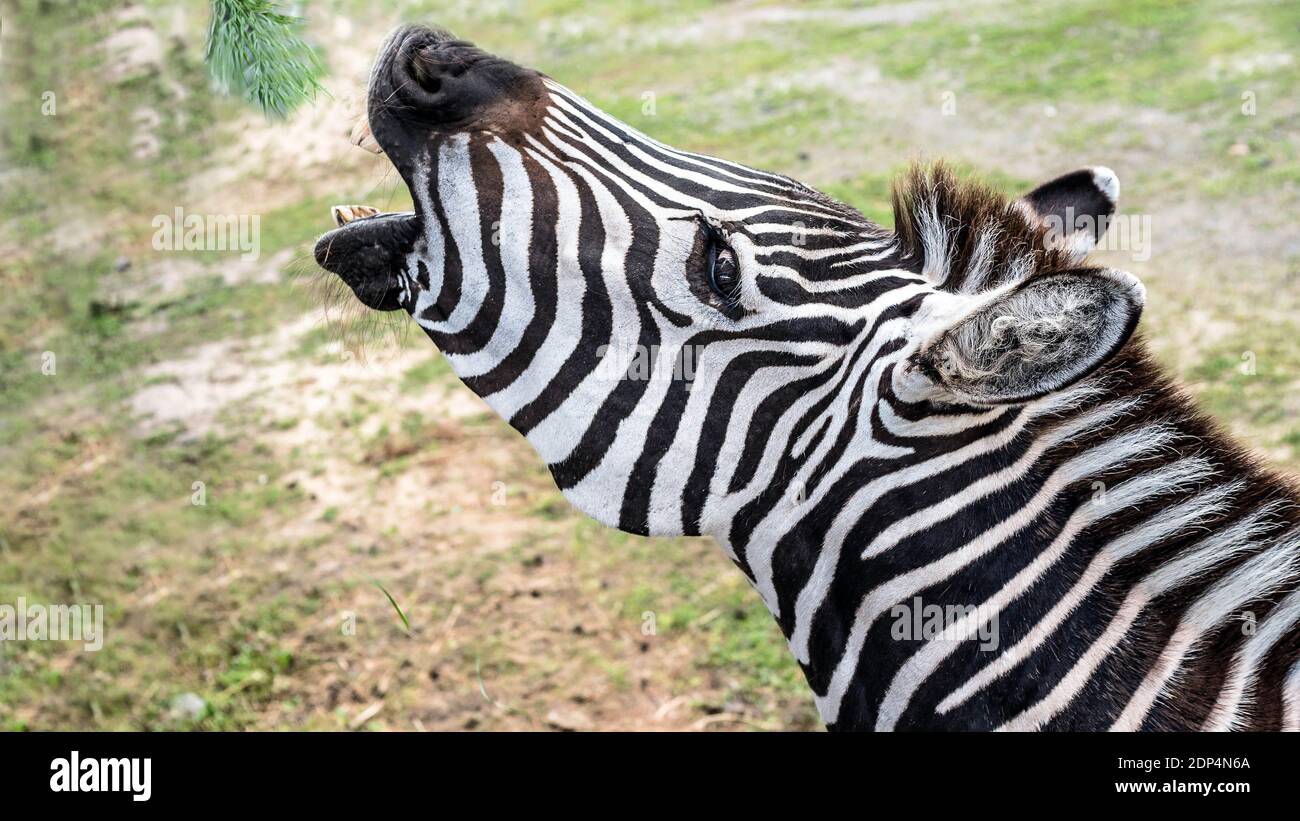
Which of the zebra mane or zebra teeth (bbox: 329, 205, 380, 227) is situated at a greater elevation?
zebra teeth (bbox: 329, 205, 380, 227)

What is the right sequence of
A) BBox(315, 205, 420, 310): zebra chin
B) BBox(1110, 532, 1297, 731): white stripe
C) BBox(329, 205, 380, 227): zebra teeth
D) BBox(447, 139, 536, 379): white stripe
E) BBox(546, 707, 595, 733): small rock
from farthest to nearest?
1. BBox(546, 707, 595, 733): small rock
2. BBox(329, 205, 380, 227): zebra teeth
3. BBox(315, 205, 420, 310): zebra chin
4. BBox(447, 139, 536, 379): white stripe
5. BBox(1110, 532, 1297, 731): white stripe

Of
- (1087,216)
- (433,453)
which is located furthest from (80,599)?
(1087,216)

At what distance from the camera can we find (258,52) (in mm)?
3299

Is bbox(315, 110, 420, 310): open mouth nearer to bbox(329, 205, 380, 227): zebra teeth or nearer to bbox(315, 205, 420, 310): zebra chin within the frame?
bbox(315, 205, 420, 310): zebra chin

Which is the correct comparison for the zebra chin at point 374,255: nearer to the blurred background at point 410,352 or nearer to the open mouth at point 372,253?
the open mouth at point 372,253

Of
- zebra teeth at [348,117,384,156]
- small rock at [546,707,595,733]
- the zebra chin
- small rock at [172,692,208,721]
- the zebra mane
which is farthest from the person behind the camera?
small rock at [172,692,208,721]

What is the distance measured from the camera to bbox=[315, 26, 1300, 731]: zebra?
2350mm

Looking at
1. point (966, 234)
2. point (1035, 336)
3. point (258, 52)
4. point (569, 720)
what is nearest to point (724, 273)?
point (966, 234)

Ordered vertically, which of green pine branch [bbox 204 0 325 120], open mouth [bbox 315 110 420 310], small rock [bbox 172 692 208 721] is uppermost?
green pine branch [bbox 204 0 325 120]

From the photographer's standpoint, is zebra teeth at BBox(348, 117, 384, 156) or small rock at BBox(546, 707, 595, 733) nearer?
zebra teeth at BBox(348, 117, 384, 156)

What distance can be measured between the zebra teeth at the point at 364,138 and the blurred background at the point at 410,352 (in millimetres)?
108

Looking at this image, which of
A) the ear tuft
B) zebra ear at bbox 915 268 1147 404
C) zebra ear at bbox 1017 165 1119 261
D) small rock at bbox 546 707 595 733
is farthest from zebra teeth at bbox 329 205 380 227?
small rock at bbox 546 707 595 733

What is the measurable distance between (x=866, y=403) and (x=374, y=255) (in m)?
1.48

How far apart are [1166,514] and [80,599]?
21.9ft
